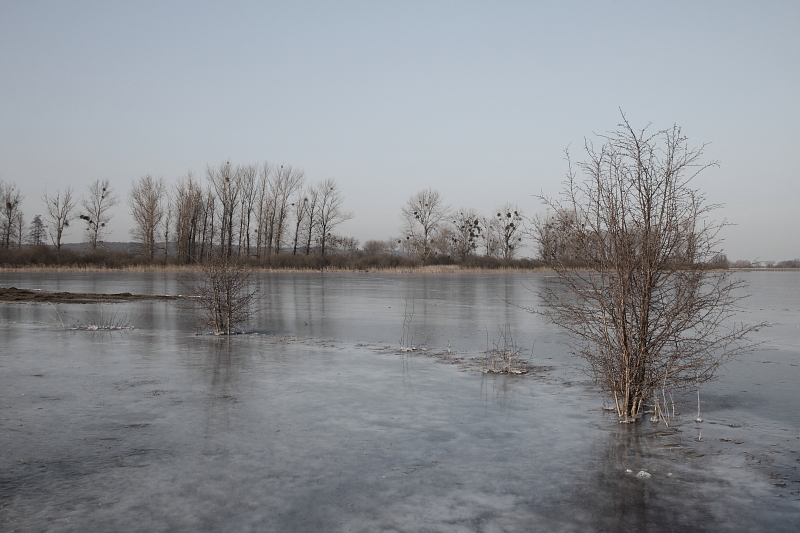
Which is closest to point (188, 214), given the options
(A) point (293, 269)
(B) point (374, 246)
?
(A) point (293, 269)

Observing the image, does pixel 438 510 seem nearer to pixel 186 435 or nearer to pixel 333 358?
pixel 186 435

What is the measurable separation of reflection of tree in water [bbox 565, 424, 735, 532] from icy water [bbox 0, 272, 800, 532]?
0.02 meters

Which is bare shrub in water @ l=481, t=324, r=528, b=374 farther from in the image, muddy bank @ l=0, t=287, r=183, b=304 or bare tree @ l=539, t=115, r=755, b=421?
muddy bank @ l=0, t=287, r=183, b=304

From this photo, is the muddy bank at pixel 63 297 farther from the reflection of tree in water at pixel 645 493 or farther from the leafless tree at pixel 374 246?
the leafless tree at pixel 374 246

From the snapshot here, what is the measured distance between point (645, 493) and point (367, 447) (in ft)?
7.87

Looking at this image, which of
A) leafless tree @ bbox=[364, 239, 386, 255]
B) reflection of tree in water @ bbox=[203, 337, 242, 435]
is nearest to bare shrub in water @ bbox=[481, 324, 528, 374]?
reflection of tree in water @ bbox=[203, 337, 242, 435]

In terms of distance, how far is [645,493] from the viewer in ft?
15.2

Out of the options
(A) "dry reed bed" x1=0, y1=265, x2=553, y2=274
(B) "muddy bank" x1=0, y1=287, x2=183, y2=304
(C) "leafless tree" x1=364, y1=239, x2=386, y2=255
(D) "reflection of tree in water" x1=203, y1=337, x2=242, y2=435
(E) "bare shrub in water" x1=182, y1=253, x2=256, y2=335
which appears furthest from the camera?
(C) "leafless tree" x1=364, y1=239, x2=386, y2=255

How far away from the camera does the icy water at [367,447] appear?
421 centimetres

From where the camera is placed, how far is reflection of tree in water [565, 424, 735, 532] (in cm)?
412

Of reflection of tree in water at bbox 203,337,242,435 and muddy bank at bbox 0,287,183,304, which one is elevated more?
muddy bank at bbox 0,287,183,304

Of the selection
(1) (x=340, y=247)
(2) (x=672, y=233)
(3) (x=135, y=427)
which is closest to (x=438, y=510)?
(3) (x=135, y=427)

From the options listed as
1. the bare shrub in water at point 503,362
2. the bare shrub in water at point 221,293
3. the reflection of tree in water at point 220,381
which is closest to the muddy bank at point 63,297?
the bare shrub in water at point 221,293

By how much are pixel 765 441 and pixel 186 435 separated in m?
5.62
